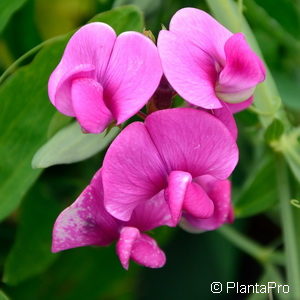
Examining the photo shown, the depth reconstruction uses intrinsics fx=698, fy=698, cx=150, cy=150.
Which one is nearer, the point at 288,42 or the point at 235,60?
the point at 235,60

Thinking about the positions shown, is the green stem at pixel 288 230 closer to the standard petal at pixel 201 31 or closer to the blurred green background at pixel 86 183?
the blurred green background at pixel 86 183

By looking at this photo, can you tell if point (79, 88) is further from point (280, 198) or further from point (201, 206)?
point (280, 198)

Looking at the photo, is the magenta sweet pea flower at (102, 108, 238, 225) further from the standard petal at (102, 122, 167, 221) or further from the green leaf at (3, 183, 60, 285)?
the green leaf at (3, 183, 60, 285)

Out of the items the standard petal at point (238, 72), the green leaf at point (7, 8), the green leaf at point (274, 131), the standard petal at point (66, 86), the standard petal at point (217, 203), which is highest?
the green leaf at point (7, 8)

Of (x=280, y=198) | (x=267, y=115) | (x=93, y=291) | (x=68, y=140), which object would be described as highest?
(x=68, y=140)

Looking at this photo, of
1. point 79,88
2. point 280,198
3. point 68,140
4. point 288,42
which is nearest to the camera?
point 79,88

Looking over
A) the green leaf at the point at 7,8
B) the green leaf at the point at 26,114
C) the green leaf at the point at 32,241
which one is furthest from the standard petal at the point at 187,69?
the green leaf at the point at 32,241

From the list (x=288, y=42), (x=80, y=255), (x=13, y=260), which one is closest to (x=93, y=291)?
(x=80, y=255)
